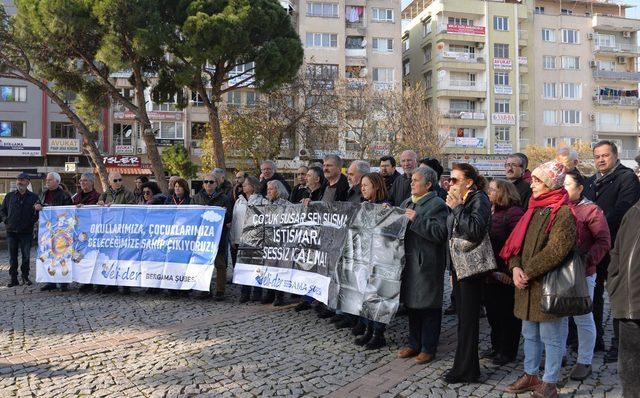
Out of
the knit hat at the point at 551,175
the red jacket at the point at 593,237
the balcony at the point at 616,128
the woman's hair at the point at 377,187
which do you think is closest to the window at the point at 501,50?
the balcony at the point at 616,128

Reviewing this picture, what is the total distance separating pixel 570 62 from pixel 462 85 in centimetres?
1493

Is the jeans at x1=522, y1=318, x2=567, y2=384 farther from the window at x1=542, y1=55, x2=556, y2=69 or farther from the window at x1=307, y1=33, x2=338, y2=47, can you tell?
the window at x1=542, y1=55, x2=556, y2=69

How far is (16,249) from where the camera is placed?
957 cm

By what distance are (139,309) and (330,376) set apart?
385 centimetres

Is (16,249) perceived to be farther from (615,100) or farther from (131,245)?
(615,100)

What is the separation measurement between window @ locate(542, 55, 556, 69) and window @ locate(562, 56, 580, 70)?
A: 3.73 feet

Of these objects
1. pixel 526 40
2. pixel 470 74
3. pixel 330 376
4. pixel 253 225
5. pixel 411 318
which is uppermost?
pixel 526 40

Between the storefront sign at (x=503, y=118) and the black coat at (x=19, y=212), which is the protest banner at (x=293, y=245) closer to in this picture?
the black coat at (x=19, y=212)

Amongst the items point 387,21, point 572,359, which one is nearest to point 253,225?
point 572,359

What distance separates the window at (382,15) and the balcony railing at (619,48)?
25618 mm

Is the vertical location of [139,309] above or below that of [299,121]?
below

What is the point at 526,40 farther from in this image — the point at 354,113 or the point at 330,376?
the point at 330,376

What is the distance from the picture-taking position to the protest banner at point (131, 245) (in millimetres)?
7934

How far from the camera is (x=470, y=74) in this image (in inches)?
2217
